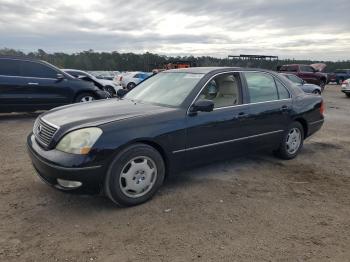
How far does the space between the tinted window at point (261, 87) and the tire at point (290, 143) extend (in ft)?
2.18

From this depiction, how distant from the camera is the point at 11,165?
17.4 ft

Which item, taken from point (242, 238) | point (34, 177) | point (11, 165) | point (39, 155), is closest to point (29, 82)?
point (11, 165)

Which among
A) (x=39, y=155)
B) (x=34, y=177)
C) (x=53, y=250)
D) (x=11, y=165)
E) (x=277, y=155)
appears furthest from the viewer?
(x=277, y=155)

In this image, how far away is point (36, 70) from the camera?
9.34 meters

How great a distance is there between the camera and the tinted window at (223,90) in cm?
479

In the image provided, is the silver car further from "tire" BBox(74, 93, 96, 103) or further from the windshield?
the windshield

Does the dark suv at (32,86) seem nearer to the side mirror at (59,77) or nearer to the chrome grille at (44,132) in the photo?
the side mirror at (59,77)

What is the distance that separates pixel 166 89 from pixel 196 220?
200 centimetres

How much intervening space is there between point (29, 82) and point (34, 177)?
5148 mm

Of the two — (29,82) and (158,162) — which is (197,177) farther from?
(29,82)

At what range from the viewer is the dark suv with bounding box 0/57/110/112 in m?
9.01

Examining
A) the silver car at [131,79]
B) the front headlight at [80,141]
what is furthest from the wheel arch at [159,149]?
the silver car at [131,79]

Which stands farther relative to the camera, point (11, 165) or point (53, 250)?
point (11, 165)

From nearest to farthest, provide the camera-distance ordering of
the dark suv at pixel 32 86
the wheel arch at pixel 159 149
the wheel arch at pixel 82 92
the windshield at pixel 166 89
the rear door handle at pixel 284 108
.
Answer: the wheel arch at pixel 159 149
the windshield at pixel 166 89
the rear door handle at pixel 284 108
the dark suv at pixel 32 86
the wheel arch at pixel 82 92
